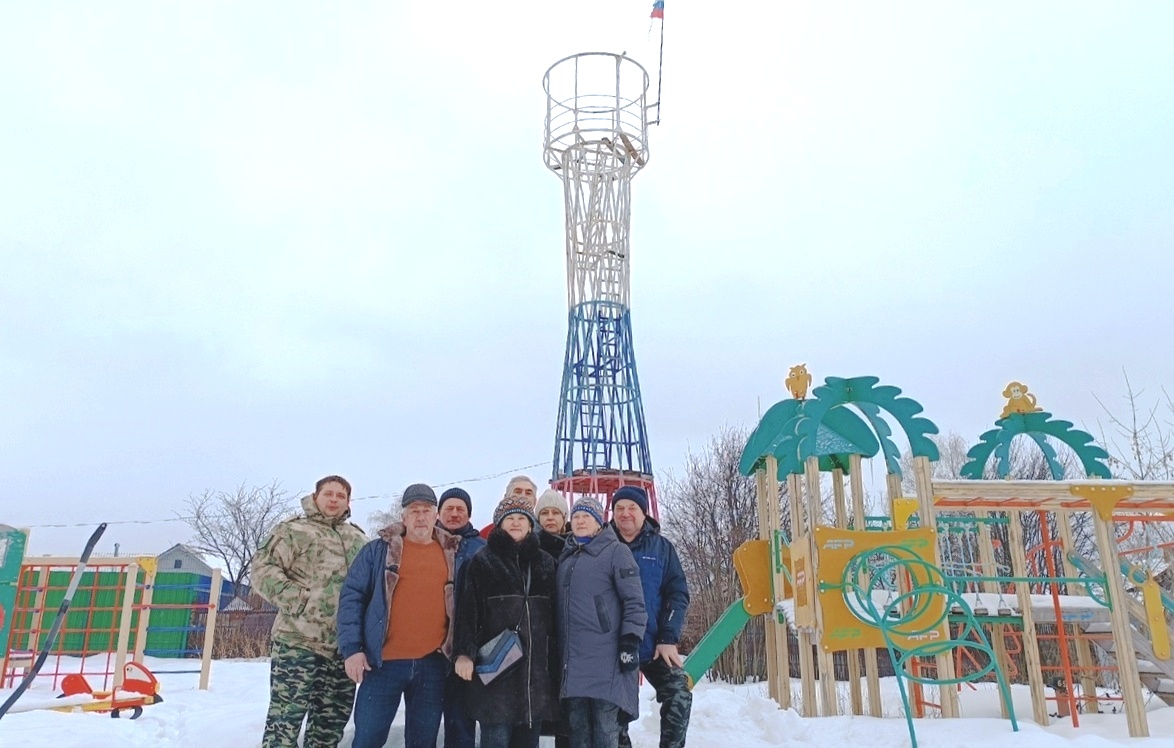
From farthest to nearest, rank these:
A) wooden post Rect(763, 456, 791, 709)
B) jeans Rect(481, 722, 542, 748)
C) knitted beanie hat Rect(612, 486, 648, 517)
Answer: wooden post Rect(763, 456, 791, 709) → knitted beanie hat Rect(612, 486, 648, 517) → jeans Rect(481, 722, 542, 748)

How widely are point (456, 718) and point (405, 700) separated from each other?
34 cm

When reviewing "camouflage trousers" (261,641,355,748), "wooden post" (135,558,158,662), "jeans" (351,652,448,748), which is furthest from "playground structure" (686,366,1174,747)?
"wooden post" (135,558,158,662)

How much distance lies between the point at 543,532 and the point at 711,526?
16.8 meters

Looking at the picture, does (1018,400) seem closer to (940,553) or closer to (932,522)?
(940,553)

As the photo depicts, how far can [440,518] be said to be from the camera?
4.28 m

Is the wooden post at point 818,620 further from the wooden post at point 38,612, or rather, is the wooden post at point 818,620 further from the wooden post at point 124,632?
the wooden post at point 38,612

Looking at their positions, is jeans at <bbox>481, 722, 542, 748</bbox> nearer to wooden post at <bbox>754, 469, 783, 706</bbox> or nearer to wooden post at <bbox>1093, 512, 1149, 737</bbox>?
wooden post at <bbox>1093, 512, 1149, 737</bbox>

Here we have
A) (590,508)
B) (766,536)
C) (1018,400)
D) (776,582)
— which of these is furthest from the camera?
(1018,400)

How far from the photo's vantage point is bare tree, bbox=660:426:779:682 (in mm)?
16734

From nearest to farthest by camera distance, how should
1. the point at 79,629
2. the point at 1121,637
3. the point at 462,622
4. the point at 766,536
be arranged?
the point at 462,622
the point at 1121,637
the point at 766,536
the point at 79,629

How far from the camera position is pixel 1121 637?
5613 mm

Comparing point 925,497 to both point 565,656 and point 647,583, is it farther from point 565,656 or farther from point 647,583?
point 565,656

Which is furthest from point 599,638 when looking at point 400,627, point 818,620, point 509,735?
point 818,620

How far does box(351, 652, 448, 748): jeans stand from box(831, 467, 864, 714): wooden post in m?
4.07
